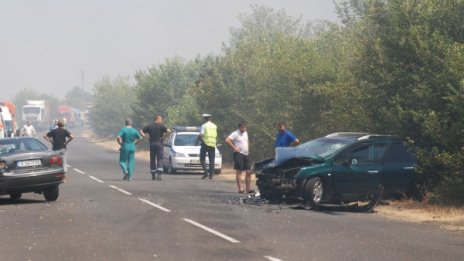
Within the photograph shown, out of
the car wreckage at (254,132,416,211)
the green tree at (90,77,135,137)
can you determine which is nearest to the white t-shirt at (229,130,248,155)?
the car wreckage at (254,132,416,211)

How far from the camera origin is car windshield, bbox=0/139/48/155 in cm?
1827

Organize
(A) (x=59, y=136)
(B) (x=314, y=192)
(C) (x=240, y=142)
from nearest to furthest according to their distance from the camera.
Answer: (B) (x=314, y=192), (C) (x=240, y=142), (A) (x=59, y=136)

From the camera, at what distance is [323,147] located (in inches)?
712

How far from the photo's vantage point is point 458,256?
35.8 feet

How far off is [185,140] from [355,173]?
14984mm

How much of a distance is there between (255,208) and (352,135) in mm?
3046

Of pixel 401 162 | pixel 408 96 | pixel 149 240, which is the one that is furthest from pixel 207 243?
pixel 408 96

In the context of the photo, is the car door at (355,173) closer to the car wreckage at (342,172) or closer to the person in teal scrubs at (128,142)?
the car wreckage at (342,172)

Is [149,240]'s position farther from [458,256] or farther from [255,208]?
[255,208]

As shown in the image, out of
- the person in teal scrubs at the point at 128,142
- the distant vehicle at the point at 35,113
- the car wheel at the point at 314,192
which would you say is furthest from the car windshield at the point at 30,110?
the car wheel at the point at 314,192

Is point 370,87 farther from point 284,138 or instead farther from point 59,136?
point 59,136

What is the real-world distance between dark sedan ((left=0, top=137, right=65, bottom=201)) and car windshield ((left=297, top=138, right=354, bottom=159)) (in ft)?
17.7

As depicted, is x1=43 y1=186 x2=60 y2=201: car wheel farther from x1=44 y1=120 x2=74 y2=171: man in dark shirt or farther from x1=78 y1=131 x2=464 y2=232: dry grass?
x1=78 y1=131 x2=464 y2=232: dry grass

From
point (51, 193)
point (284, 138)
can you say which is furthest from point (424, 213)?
point (51, 193)
